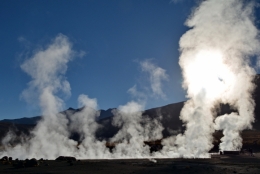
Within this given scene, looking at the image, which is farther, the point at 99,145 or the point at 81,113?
the point at 81,113

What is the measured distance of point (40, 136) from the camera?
61.7m

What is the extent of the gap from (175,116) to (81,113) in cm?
7979

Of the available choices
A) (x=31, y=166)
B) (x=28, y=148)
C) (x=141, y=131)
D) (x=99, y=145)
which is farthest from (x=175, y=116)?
(x=31, y=166)

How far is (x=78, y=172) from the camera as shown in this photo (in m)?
27.5

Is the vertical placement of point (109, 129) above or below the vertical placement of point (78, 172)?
above

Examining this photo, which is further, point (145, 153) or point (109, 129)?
point (109, 129)

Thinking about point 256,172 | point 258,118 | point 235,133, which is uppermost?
point 258,118

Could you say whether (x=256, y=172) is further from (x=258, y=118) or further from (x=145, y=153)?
(x=258, y=118)

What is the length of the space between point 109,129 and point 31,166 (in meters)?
128

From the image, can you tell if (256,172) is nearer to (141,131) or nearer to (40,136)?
(40,136)

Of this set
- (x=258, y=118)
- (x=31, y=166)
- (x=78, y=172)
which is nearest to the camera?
(x=78, y=172)

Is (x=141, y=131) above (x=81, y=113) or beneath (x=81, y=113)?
beneath

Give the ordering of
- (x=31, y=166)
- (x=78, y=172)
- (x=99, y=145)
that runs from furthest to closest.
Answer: (x=99, y=145), (x=31, y=166), (x=78, y=172)

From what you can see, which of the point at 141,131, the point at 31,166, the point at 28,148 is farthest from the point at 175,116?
the point at 31,166
